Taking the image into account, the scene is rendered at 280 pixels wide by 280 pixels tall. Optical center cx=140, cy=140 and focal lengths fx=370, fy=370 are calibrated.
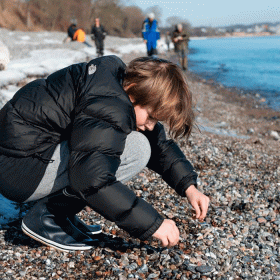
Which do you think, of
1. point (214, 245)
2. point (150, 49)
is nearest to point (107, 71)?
point (214, 245)

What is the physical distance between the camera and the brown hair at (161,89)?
6.64ft

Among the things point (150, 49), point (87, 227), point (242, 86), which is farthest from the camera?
point (242, 86)

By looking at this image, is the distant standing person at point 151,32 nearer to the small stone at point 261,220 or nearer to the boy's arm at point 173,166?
the small stone at point 261,220

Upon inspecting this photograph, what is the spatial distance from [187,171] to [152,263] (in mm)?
636

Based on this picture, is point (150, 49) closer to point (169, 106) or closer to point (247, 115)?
point (247, 115)

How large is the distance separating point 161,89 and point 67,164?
2.34 feet

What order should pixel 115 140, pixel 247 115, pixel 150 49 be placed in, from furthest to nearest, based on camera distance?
pixel 150 49
pixel 247 115
pixel 115 140

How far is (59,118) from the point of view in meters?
2.06

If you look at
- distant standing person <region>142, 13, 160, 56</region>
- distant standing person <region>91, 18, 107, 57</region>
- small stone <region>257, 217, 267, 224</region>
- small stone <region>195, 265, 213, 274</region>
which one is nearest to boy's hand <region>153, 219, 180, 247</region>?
small stone <region>195, 265, 213, 274</region>

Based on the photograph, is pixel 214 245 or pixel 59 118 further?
pixel 214 245

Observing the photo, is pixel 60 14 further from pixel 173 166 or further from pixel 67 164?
pixel 67 164

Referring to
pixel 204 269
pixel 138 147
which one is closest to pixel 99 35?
pixel 138 147

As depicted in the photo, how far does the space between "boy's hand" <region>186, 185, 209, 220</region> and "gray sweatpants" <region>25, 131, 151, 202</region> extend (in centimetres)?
36

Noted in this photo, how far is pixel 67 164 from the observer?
219cm
